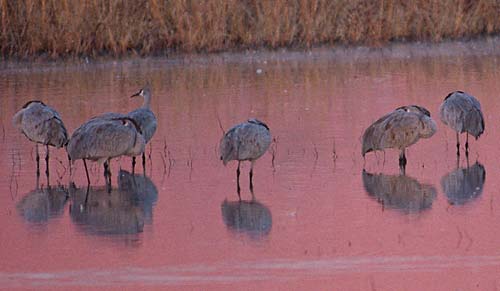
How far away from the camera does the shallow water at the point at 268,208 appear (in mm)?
8469

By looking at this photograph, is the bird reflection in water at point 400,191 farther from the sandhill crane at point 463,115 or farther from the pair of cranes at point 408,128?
the sandhill crane at point 463,115

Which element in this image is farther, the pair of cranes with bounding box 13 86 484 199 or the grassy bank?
the grassy bank

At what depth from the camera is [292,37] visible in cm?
2247

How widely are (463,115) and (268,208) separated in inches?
126

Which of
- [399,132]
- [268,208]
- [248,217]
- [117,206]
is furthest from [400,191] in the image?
[117,206]

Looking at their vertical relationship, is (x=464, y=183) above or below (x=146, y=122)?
below

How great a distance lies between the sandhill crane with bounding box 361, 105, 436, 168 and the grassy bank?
9.78 metres

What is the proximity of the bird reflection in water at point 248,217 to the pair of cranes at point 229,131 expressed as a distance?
25.9 inches

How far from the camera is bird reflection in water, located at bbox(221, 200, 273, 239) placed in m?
9.71

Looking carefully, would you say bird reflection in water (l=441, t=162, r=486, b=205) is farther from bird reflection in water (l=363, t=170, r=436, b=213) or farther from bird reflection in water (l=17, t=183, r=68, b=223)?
bird reflection in water (l=17, t=183, r=68, b=223)

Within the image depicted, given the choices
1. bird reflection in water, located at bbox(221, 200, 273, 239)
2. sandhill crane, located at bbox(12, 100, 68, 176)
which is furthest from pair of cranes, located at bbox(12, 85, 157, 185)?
bird reflection in water, located at bbox(221, 200, 273, 239)

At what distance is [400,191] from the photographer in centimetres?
1104

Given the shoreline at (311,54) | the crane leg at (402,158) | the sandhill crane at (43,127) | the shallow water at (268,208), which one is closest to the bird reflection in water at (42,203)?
the shallow water at (268,208)

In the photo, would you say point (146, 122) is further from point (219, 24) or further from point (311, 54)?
point (311, 54)
